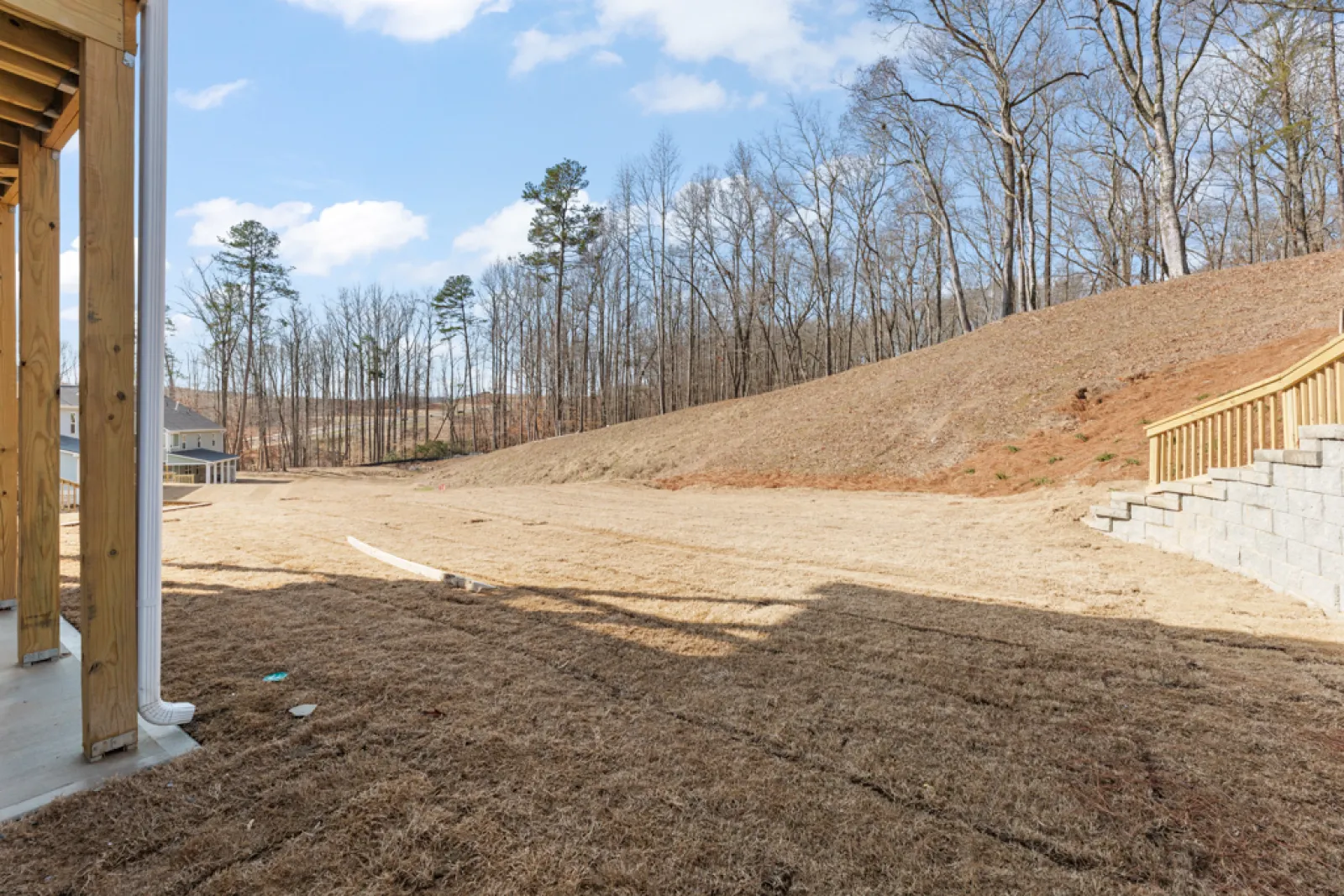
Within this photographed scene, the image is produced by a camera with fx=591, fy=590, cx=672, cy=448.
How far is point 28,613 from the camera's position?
9.62 feet

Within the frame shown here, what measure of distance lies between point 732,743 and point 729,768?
178 millimetres

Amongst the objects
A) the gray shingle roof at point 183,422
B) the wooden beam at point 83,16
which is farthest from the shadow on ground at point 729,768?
the gray shingle roof at point 183,422

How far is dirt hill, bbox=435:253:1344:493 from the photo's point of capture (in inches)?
405

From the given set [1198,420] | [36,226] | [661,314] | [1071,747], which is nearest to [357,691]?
[36,226]

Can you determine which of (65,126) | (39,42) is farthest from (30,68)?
(65,126)

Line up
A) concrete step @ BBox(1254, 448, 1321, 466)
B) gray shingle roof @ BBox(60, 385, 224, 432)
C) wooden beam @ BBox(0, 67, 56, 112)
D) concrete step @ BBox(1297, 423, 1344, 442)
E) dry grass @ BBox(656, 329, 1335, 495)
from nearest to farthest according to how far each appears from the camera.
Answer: wooden beam @ BBox(0, 67, 56, 112), concrete step @ BBox(1297, 423, 1344, 442), concrete step @ BBox(1254, 448, 1321, 466), dry grass @ BBox(656, 329, 1335, 495), gray shingle roof @ BBox(60, 385, 224, 432)

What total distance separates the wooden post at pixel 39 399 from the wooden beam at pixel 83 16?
129 centimetres

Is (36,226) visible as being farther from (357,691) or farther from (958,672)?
(958,672)

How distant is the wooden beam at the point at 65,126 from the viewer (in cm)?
266

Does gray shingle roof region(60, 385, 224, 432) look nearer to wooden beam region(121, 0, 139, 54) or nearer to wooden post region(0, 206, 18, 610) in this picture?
wooden post region(0, 206, 18, 610)

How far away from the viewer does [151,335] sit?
224cm

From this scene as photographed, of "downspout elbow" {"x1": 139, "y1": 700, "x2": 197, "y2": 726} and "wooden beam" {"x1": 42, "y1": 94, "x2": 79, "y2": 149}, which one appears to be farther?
"wooden beam" {"x1": 42, "y1": 94, "x2": 79, "y2": 149}

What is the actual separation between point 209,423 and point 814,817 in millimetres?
31438

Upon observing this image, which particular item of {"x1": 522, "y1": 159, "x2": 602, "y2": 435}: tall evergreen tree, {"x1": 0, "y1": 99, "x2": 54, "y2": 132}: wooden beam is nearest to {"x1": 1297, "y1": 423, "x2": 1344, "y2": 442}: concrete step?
{"x1": 0, "y1": 99, "x2": 54, "y2": 132}: wooden beam
